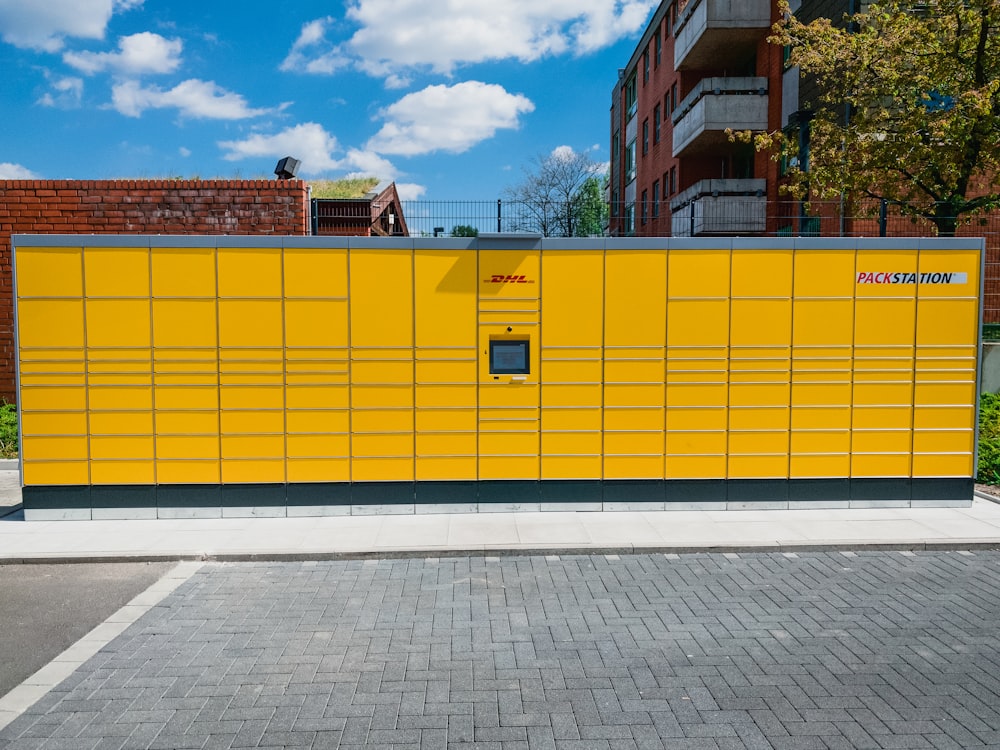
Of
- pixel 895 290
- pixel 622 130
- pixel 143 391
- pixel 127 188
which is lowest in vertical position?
pixel 143 391

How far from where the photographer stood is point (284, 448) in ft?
35.8

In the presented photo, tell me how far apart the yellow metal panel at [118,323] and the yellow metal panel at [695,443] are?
7.74 m

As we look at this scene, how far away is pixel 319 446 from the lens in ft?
36.0

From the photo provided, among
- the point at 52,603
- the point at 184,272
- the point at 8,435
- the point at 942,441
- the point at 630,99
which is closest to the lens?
the point at 52,603

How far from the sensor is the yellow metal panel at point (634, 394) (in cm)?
1120

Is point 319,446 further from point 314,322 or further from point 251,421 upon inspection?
point 314,322

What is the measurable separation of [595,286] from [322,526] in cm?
516

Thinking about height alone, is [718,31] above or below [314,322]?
above

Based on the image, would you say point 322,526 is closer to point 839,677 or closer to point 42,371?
point 42,371

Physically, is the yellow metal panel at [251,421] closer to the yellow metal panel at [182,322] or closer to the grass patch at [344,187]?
the yellow metal panel at [182,322]

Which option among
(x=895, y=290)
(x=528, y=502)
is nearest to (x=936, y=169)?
(x=895, y=290)

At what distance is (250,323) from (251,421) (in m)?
1.41

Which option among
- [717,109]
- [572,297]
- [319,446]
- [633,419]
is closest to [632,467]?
[633,419]

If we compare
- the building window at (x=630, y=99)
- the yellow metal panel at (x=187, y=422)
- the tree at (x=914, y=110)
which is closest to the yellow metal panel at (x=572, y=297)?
the yellow metal panel at (x=187, y=422)
